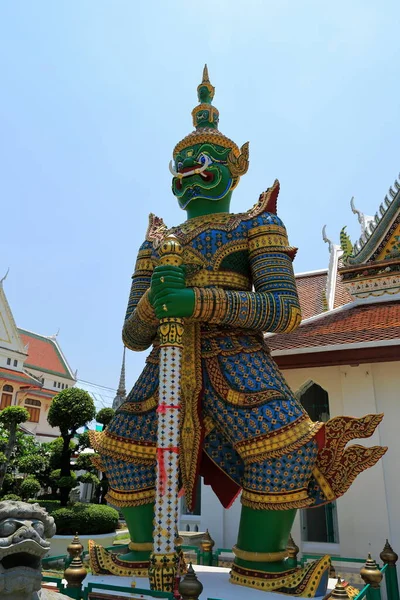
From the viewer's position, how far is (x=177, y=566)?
10.1 feet

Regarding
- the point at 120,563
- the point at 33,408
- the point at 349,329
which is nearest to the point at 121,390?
the point at 33,408

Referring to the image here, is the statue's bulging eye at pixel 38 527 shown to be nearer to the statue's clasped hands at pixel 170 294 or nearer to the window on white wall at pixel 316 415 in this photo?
the statue's clasped hands at pixel 170 294

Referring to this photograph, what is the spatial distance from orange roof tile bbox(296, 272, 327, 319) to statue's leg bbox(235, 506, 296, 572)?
19.5ft

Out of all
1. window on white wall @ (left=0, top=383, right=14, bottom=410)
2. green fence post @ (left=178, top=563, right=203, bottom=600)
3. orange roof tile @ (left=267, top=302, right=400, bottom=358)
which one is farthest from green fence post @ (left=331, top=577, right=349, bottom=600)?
window on white wall @ (left=0, top=383, right=14, bottom=410)

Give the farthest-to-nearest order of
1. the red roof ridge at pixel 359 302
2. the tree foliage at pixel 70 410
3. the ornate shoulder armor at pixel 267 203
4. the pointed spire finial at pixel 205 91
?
the tree foliage at pixel 70 410
the red roof ridge at pixel 359 302
the pointed spire finial at pixel 205 91
the ornate shoulder armor at pixel 267 203

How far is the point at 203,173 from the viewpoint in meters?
4.30

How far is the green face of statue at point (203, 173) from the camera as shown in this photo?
4.32 metres

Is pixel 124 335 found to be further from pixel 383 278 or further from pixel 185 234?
pixel 383 278

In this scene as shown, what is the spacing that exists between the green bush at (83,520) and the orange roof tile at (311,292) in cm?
572

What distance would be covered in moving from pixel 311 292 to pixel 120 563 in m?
7.43

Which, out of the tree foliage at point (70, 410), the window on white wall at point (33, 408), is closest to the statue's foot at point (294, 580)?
the tree foliage at point (70, 410)

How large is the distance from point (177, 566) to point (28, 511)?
1.11 meters

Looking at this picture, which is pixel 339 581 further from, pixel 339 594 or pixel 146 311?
pixel 146 311

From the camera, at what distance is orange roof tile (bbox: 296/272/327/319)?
9.30 metres
